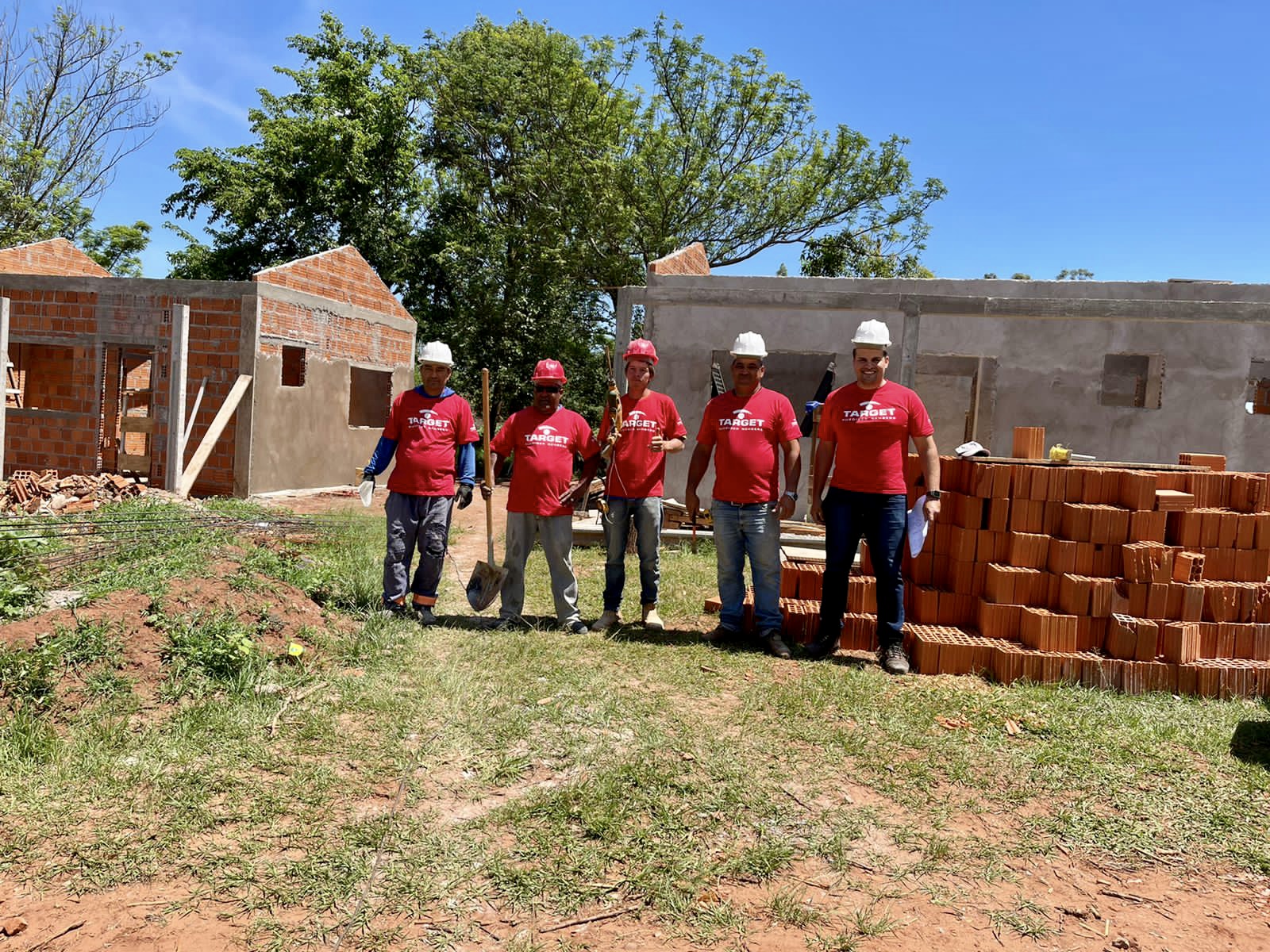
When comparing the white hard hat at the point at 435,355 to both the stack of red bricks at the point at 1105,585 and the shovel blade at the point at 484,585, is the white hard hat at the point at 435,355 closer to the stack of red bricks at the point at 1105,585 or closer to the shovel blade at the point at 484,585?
the shovel blade at the point at 484,585

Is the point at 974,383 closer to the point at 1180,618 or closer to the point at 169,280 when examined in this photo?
the point at 1180,618

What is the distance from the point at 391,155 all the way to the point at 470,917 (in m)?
25.9

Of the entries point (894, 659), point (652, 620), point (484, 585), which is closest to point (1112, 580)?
point (894, 659)

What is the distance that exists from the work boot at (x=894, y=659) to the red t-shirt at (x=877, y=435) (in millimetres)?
995

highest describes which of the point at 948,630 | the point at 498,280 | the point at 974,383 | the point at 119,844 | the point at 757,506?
the point at 498,280

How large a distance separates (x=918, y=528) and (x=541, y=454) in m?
2.57

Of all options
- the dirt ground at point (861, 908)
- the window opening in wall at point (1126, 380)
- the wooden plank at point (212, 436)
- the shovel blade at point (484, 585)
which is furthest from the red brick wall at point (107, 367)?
the window opening in wall at point (1126, 380)

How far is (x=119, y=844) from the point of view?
317cm

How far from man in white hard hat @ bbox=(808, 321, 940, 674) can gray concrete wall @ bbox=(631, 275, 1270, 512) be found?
5.47 m

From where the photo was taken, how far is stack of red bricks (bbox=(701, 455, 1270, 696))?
5426mm

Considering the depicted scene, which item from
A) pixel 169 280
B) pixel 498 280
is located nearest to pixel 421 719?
pixel 169 280

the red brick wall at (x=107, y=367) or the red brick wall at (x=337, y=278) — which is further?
the red brick wall at (x=337, y=278)

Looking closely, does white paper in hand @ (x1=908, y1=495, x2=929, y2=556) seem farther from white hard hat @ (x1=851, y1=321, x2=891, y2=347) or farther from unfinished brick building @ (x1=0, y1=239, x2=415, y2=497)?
unfinished brick building @ (x1=0, y1=239, x2=415, y2=497)

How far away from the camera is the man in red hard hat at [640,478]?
6.32 metres
